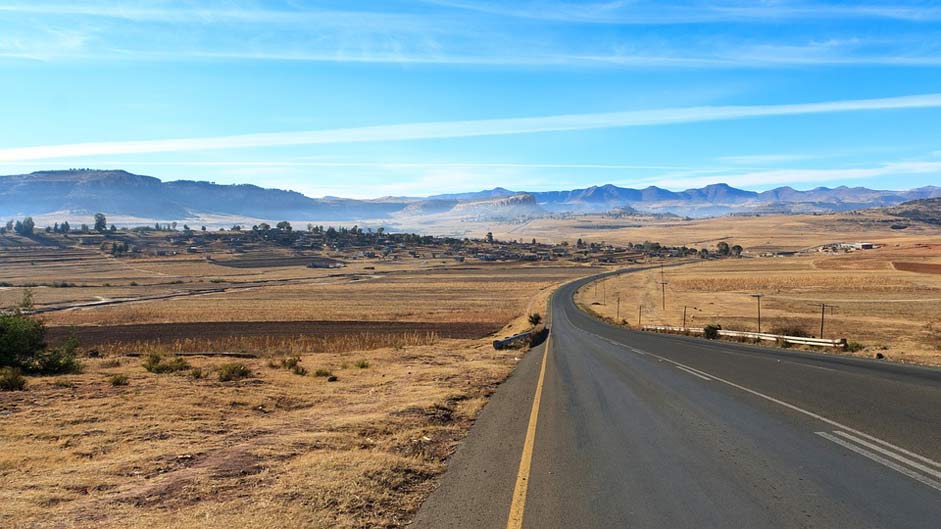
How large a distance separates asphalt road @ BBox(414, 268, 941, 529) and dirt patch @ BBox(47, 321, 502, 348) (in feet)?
114

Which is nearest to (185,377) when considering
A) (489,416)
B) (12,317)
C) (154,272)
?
(12,317)

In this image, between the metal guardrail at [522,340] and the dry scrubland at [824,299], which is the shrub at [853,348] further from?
the metal guardrail at [522,340]

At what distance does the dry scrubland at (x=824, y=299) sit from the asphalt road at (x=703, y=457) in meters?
13.0

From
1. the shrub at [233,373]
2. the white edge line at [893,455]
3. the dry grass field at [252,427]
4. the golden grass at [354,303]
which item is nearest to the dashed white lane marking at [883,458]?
the white edge line at [893,455]

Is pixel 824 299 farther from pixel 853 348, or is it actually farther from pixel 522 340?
pixel 522 340

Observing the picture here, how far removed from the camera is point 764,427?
10562 mm

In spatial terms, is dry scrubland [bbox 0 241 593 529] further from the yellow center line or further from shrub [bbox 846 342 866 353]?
shrub [bbox 846 342 866 353]

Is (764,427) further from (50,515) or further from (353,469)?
(50,515)

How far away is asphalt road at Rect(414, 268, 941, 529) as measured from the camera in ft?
21.4

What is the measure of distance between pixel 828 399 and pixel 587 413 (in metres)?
5.74

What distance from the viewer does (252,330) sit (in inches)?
2119

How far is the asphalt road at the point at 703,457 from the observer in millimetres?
6508

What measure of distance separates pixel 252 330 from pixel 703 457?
51192 millimetres

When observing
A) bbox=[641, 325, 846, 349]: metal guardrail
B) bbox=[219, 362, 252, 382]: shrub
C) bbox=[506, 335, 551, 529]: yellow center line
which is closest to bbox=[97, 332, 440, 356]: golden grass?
bbox=[219, 362, 252, 382]: shrub
